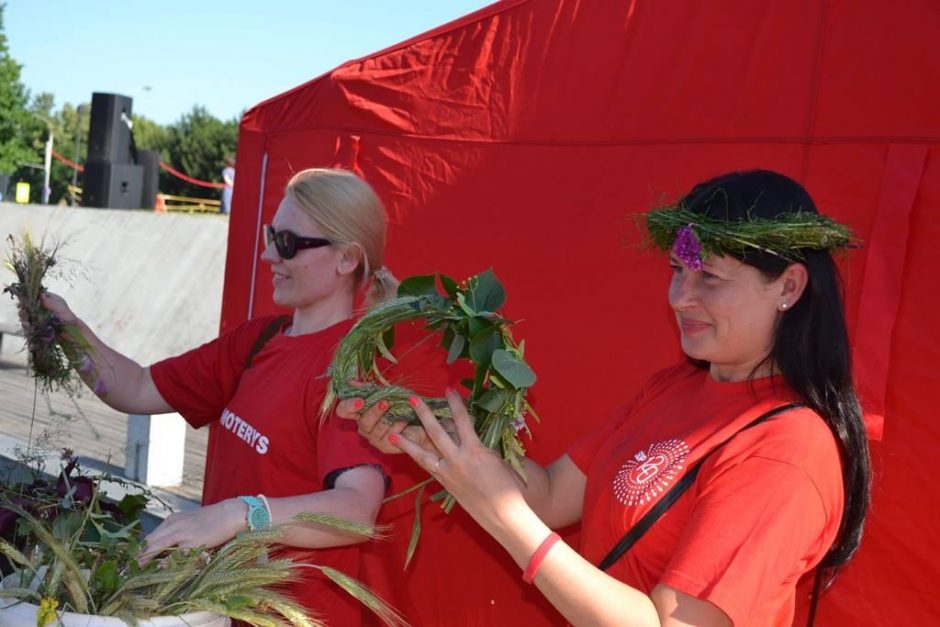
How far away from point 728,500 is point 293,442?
1.08m

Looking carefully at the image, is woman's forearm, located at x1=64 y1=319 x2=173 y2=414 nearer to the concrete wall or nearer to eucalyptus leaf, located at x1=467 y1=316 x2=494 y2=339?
eucalyptus leaf, located at x1=467 y1=316 x2=494 y2=339

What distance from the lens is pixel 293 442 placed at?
226 centimetres

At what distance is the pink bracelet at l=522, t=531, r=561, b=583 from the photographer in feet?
5.32

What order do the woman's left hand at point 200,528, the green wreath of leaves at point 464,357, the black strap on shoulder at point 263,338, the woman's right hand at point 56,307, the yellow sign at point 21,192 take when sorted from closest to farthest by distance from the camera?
the woman's left hand at point 200,528, the green wreath of leaves at point 464,357, the black strap on shoulder at point 263,338, the woman's right hand at point 56,307, the yellow sign at point 21,192

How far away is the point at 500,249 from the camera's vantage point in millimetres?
3312

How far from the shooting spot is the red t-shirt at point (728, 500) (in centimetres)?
151

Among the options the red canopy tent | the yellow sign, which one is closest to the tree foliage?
the yellow sign

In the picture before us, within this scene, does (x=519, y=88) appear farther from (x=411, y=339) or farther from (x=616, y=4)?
(x=411, y=339)

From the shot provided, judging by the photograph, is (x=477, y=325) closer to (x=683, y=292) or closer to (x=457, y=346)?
(x=457, y=346)

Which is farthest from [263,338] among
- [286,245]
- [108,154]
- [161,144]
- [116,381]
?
[161,144]

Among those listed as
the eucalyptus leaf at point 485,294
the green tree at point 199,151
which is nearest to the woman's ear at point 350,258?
the eucalyptus leaf at point 485,294

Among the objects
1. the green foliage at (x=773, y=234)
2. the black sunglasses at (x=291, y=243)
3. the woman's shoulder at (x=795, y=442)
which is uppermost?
the green foliage at (x=773, y=234)

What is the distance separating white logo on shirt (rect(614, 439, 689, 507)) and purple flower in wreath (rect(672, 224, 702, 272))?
1.05 feet

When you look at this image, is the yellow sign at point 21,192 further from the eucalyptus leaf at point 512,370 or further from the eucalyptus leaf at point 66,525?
the eucalyptus leaf at point 512,370
